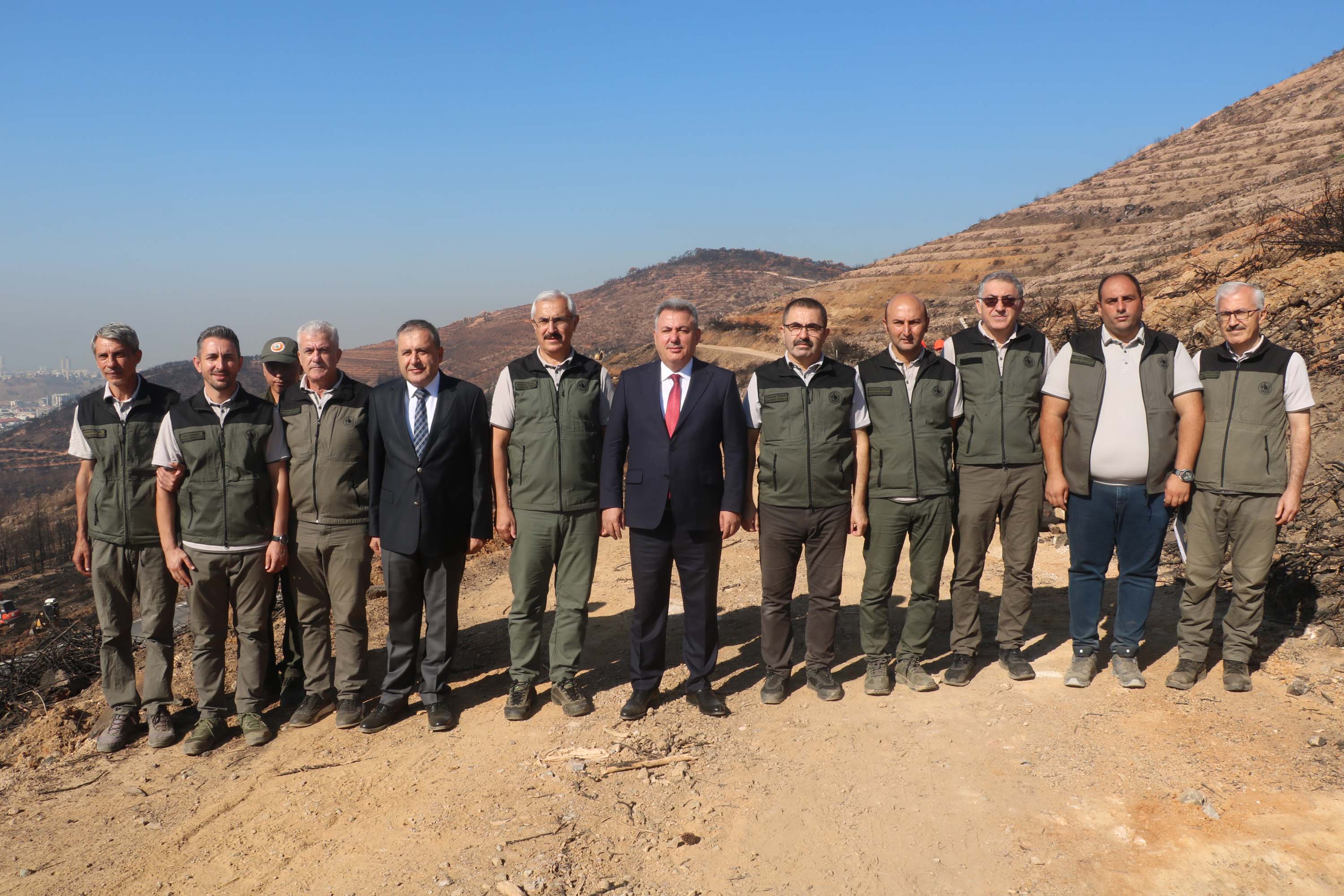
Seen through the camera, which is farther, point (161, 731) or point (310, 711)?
point (310, 711)

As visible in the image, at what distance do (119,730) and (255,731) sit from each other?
79 cm

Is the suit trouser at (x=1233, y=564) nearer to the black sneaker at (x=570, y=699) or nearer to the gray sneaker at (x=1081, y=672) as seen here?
the gray sneaker at (x=1081, y=672)

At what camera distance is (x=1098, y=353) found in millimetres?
4457

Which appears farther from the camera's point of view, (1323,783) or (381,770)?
(381,770)

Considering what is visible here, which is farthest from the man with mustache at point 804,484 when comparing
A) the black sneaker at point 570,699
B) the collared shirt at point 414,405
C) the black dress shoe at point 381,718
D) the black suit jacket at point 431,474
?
the black dress shoe at point 381,718

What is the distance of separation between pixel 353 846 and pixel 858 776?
224cm

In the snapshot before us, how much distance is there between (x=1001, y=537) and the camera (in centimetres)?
476

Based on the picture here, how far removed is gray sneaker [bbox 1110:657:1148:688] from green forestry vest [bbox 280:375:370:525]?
4.29m

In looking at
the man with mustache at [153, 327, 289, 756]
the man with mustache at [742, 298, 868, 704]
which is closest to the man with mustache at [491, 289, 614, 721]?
the man with mustache at [742, 298, 868, 704]

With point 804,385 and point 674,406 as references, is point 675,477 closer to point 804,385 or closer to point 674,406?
point 674,406

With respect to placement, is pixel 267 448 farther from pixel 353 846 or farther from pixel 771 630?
pixel 771 630

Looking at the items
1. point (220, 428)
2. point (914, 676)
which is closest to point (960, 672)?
point (914, 676)

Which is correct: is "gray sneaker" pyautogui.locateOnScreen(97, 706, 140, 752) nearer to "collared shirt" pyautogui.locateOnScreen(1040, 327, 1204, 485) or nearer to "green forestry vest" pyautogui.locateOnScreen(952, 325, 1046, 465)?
"green forestry vest" pyautogui.locateOnScreen(952, 325, 1046, 465)

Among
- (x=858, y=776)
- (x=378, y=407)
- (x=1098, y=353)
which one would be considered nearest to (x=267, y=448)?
(x=378, y=407)
